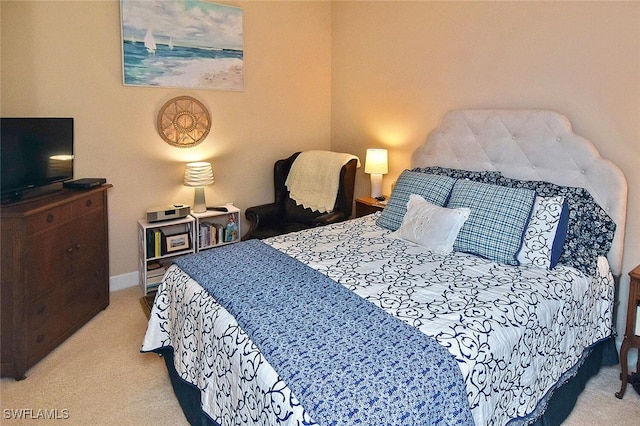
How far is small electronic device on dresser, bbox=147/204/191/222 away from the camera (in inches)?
139

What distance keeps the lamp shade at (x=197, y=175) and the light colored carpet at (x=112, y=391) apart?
138 centimetres

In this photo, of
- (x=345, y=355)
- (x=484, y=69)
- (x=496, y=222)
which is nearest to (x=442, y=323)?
(x=345, y=355)

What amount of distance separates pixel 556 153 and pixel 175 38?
10.0 feet

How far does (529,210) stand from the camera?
2.37 m

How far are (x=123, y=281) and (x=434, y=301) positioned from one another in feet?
9.53

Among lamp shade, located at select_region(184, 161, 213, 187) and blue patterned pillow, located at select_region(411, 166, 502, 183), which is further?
lamp shade, located at select_region(184, 161, 213, 187)

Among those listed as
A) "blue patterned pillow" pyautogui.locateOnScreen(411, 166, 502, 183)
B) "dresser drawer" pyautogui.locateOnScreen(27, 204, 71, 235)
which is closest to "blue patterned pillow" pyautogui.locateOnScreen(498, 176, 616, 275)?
"blue patterned pillow" pyautogui.locateOnScreen(411, 166, 502, 183)

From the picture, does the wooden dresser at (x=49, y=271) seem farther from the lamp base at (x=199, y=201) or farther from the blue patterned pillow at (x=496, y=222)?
the blue patterned pillow at (x=496, y=222)

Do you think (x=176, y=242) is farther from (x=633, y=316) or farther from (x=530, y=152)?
(x=633, y=316)

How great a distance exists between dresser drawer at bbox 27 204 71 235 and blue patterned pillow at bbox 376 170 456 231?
2.08 meters

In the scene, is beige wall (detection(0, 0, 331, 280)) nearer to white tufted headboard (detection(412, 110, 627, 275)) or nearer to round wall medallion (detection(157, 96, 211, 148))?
round wall medallion (detection(157, 96, 211, 148))

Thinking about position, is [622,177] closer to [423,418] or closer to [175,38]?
[423,418]

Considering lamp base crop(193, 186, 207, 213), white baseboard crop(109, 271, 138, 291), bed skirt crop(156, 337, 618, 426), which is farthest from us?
lamp base crop(193, 186, 207, 213)

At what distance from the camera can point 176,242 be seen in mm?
3637
